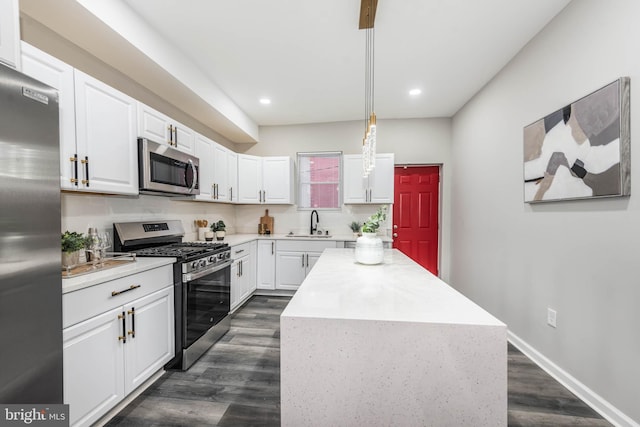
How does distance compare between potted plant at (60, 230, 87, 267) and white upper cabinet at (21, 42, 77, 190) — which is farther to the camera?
potted plant at (60, 230, 87, 267)

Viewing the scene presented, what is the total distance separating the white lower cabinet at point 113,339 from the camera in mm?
1354

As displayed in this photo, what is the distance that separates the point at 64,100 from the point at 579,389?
12.7ft

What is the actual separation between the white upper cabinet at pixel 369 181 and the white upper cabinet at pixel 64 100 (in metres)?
3.21

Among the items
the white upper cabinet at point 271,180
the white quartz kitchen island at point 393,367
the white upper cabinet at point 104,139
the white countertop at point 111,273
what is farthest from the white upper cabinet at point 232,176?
the white quartz kitchen island at point 393,367

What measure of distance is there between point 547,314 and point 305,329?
2.28m

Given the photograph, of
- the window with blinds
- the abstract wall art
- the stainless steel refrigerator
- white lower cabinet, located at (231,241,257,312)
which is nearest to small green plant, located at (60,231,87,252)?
the stainless steel refrigerator

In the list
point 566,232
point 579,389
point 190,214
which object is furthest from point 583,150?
point 190,214

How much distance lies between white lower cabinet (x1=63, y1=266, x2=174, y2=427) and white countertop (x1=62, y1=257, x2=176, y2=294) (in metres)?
0.04

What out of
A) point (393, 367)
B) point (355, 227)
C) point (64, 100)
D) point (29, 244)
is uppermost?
point (64, 100)

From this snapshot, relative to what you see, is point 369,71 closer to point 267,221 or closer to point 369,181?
point 369,181

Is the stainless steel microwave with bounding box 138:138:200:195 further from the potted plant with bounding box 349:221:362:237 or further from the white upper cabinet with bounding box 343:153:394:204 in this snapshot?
the potted plant with bounding box 349:221:362:237

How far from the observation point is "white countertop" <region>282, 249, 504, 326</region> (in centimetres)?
103

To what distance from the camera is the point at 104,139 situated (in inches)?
71.6

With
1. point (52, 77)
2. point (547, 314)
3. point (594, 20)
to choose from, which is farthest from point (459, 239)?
point (52, 77)
